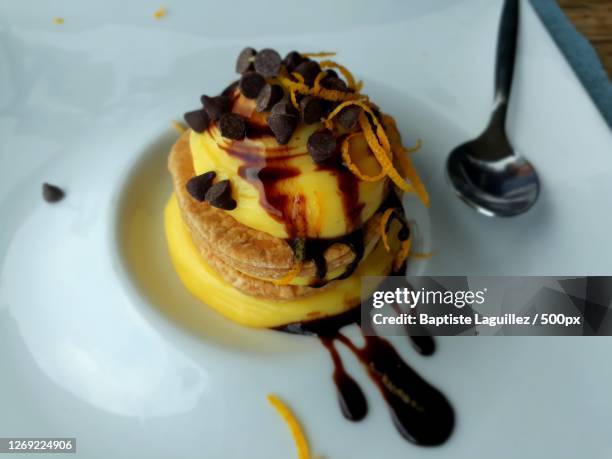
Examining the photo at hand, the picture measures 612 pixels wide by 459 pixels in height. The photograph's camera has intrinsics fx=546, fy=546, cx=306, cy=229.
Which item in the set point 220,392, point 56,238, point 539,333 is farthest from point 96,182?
point 539,333

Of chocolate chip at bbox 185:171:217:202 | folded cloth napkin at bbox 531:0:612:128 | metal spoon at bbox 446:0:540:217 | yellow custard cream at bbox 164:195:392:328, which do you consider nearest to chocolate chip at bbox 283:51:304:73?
chocolate chip at bbox 185:171:217:202

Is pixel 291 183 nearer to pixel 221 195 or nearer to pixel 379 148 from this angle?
pixel 221 195

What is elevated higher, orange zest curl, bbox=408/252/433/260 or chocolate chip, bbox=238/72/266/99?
chocolate chip, bbox=238/72/266/99

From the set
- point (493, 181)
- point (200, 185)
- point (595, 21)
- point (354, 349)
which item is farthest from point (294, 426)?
point (595, 21)

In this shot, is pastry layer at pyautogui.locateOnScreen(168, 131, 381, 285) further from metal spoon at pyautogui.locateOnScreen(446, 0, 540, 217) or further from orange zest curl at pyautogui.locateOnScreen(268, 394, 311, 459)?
metal spoon at pyautogui.locateOnScreen(446, 0, 540, 217)

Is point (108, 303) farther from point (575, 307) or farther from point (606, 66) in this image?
point (606, 66)
